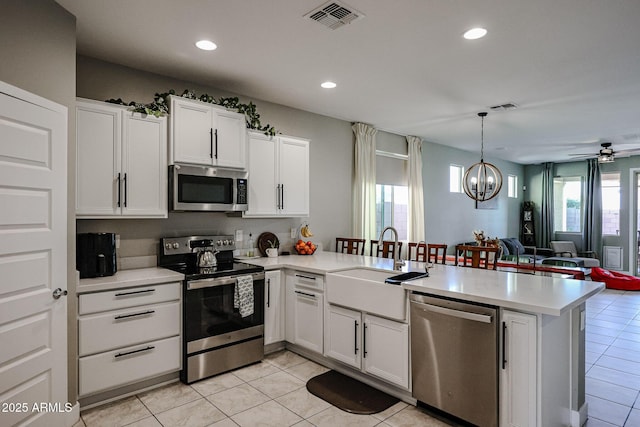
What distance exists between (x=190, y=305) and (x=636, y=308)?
6543 millimetres

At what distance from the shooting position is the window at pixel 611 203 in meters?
8.70

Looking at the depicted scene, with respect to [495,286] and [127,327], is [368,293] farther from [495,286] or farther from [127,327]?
[127,327]

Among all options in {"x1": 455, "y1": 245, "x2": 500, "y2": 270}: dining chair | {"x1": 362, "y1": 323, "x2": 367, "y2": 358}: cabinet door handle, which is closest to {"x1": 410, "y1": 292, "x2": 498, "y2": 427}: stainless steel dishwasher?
{"x1": 362, "y1": 323, "x2": 367, "y2": 358}: cabinet door handle

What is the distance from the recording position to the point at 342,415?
2.64 metres

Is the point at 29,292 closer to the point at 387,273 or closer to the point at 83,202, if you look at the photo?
the point at 83,202

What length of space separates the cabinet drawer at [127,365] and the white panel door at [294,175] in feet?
6.18

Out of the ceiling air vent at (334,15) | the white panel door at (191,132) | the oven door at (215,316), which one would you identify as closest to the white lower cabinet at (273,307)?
the oven door at (215,316)

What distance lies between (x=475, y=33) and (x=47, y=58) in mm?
2914

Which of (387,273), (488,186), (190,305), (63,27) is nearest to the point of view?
(63,27)

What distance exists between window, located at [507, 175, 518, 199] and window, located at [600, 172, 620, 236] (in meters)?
1.83

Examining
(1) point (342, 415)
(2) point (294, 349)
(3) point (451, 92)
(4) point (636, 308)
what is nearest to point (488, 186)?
(3) point (451, 92)

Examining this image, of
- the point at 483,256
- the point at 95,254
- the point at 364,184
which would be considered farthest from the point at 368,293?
the point at 364,184

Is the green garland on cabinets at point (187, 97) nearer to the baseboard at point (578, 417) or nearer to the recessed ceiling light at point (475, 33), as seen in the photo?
the recessed ceiling light at point (475, 33)

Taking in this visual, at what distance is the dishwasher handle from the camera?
2.25 meters
